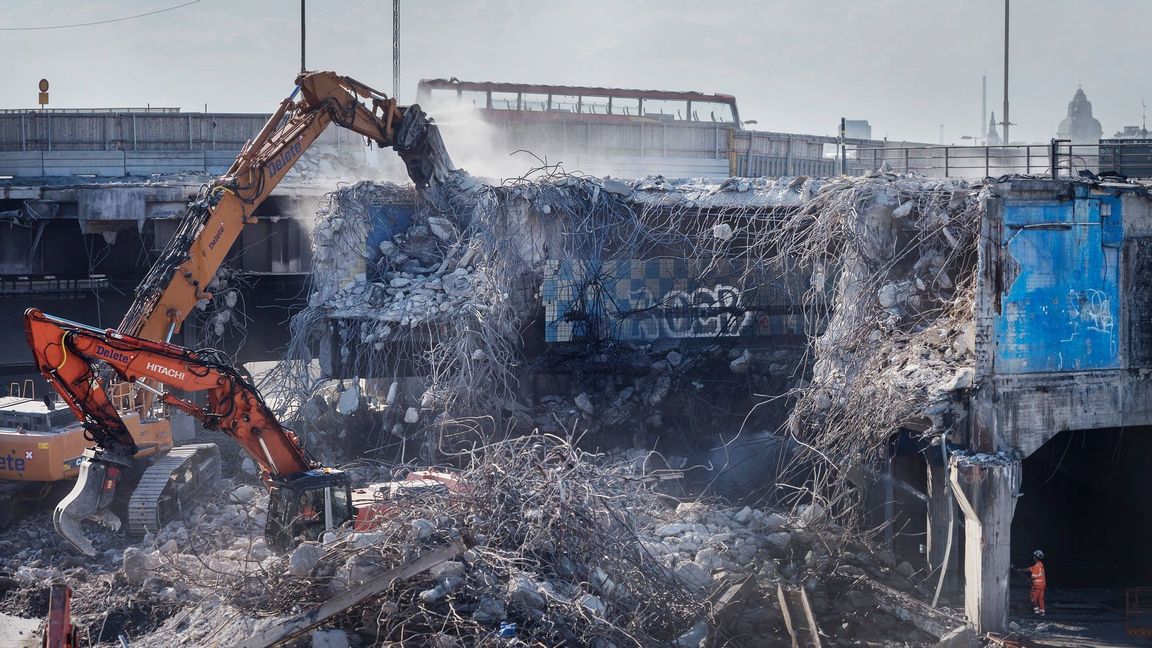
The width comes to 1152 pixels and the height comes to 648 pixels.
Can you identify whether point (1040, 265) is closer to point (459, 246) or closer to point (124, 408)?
point (459, 246)

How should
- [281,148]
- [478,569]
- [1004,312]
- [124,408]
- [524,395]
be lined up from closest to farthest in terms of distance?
[478,569], [1004,312], [124,408], [281,148], [524,395]

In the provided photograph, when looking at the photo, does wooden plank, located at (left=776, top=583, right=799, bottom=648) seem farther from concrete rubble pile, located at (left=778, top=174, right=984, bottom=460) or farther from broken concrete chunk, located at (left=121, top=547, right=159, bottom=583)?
broken concrete chunk, located at (left=121, top=547, right=159, bottom=583)

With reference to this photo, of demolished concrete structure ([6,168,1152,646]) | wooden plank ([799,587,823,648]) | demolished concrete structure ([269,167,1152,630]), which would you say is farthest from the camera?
demolished concrete structure ([269,167,1152,630])

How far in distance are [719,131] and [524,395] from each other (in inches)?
710

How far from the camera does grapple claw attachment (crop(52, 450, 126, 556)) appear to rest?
12195 millimetres

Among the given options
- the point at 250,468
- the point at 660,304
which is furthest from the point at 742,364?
the point at 250,468

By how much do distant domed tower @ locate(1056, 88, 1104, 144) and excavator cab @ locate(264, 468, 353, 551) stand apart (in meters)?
32.3

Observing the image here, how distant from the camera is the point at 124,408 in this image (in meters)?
15.4

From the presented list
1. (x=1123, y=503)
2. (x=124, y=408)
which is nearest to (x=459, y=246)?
(x=124, y=408)

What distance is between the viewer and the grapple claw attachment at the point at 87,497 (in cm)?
1220

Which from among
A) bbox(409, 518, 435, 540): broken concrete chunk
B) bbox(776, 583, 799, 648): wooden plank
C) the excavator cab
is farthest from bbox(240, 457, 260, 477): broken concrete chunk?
bbox(776, 583, 799, 648): wooden plank

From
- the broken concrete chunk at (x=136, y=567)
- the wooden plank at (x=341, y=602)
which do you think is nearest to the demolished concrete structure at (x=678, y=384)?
the broken concrete chunk at (x=136, y=567)

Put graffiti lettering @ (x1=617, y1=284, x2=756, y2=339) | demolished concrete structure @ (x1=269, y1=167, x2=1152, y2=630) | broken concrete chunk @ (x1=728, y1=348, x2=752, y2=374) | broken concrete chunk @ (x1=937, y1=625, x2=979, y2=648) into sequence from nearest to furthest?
broken concrete chunk @ (x1=937, y1=625, x2=979, y2=648) < demolished concrete structure @ (x1=269, y1=167, x2=1152, y2=630) < broken concrete chunk @ (x1=728, y1=348, x2=752, y2=374) < graffiti lettering @ (x1=617, y1=284, x2=756, y2=339)

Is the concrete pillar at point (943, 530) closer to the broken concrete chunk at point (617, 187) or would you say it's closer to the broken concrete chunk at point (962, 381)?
the broken concrete chunk at point (962, 381)
